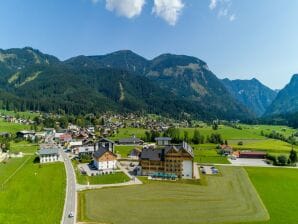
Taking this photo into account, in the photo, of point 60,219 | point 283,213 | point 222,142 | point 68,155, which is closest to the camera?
point 60,219

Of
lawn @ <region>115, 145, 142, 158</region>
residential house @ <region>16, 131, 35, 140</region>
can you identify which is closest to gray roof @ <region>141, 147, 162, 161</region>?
lawn @ <region>115, 145, 142, 158</region>

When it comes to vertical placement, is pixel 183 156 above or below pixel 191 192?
above

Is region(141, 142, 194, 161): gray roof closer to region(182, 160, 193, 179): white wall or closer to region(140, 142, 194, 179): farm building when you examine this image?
region(140, 142, 194, 179): farm building

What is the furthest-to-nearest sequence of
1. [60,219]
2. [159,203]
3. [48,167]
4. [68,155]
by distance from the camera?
[68,155] → [48,167] → [159,203] → [60,219]

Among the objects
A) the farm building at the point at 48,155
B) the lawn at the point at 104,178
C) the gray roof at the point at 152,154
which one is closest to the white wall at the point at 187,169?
the gray roof at the point at 152,154

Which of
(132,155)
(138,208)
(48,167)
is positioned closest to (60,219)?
(138,208)

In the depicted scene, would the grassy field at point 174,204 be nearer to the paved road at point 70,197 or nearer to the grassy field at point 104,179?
the paved road at point 70,197

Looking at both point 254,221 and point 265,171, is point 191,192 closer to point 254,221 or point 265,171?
point 254,221
